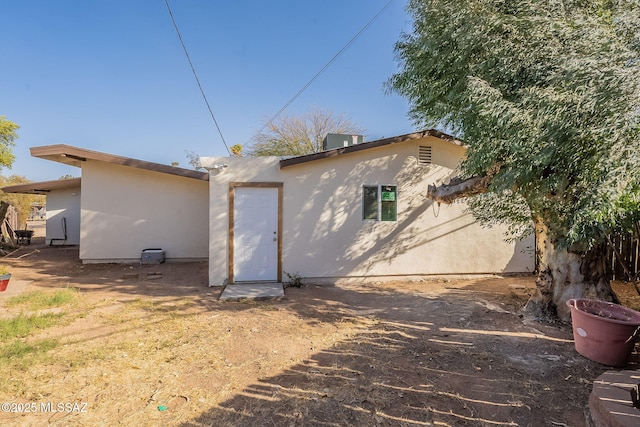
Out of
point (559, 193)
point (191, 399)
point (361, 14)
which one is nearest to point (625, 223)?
point (559, 193)

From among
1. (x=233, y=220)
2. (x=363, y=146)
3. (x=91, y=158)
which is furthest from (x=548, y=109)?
→ (x=91, y=158)

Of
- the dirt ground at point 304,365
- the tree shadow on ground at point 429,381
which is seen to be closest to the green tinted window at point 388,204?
the dirt ground at point 304,365

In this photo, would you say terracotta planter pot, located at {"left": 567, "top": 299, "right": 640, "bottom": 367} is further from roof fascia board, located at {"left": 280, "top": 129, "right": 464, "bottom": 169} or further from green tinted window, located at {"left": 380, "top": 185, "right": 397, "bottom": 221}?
roof fascia board, located at {"left": 280, "top": 129, "right": 464, "bottom": 169}

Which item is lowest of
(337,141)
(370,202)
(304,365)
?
(304,365)

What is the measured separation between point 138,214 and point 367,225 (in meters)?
7.25

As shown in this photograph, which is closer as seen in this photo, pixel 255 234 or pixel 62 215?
pixel 255 234

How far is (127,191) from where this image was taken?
358 inches

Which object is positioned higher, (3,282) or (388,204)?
(388,204)

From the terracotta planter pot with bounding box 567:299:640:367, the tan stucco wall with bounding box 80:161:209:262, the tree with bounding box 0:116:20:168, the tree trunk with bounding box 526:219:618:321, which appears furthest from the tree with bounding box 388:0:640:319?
the tree with bounding box 0:116:20:168

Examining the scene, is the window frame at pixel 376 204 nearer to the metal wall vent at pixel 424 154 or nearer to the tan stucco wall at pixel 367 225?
the tan stucco wall at pixel 367 225

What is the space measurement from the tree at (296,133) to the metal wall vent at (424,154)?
12202 mm

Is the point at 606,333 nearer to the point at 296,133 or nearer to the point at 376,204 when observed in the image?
the point at 376,204

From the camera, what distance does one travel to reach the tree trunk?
13.8ft

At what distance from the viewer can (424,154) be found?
6.98m
